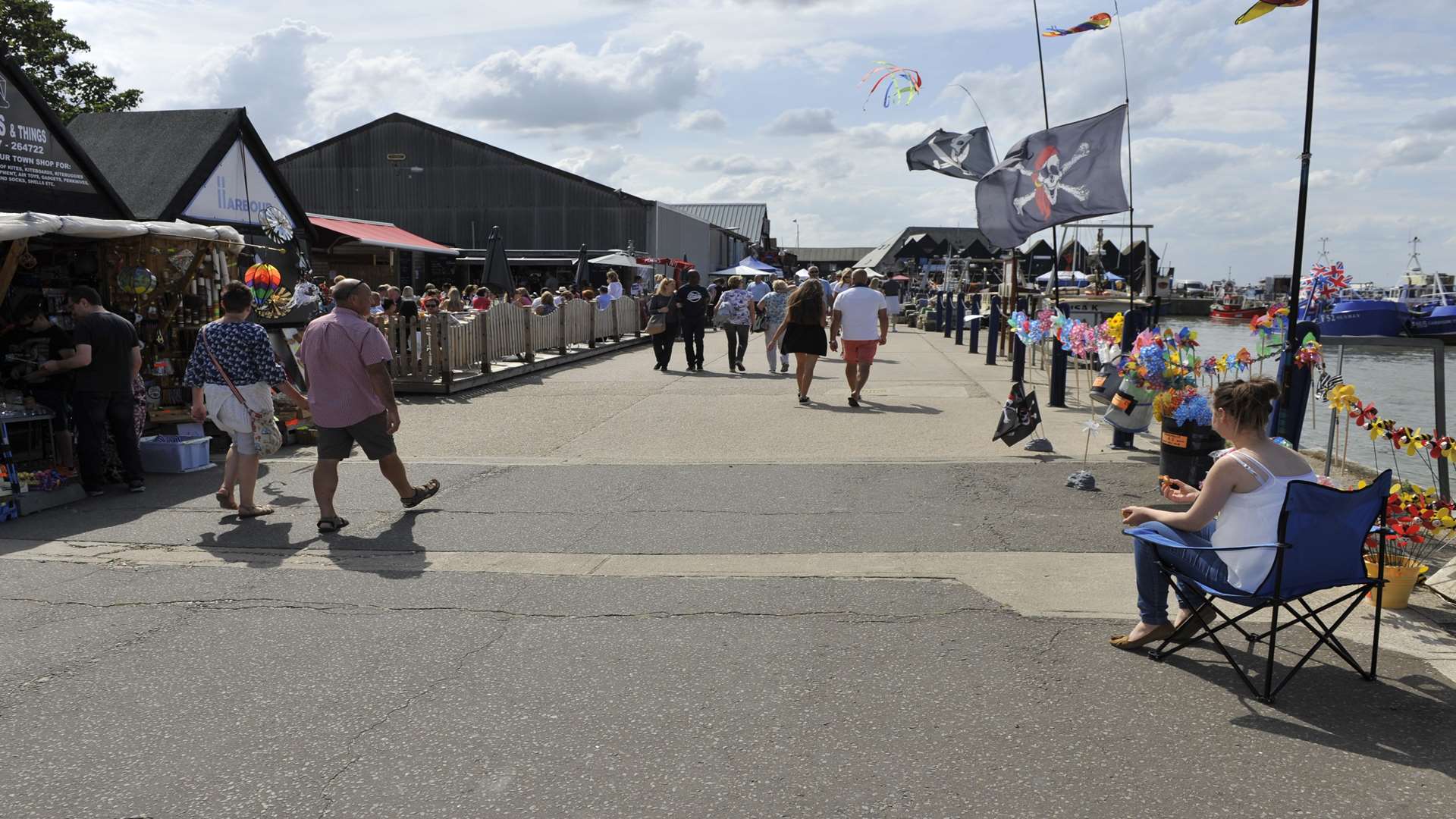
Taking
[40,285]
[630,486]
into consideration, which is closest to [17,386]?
[40,285]

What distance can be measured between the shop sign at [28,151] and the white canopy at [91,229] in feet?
7.17

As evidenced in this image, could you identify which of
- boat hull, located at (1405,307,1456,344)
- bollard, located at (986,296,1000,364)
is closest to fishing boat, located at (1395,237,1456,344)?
boat hull, located at (1405,307,1456,344)

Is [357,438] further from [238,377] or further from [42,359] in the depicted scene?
[42,359]

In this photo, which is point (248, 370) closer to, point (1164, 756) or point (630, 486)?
point (630, 486)

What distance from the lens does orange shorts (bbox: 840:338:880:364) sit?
44.3 ft

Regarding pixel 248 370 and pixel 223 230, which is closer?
pixel 248 370

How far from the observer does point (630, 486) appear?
349 inches

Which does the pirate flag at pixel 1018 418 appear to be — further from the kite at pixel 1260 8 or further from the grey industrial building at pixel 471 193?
the grey industrial building at pixel 471 193

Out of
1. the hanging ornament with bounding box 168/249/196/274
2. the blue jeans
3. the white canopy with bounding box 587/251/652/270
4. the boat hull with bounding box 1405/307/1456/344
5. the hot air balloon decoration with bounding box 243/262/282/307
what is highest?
the white canopy with bounding box 587/251/652/270

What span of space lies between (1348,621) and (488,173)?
46.5 meters

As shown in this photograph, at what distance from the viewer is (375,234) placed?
34250mm

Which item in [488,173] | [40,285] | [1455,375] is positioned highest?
[488,173]

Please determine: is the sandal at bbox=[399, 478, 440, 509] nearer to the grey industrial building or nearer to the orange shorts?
the orange shorts

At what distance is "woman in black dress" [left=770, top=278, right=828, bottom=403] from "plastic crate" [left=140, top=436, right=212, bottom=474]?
691 cm
